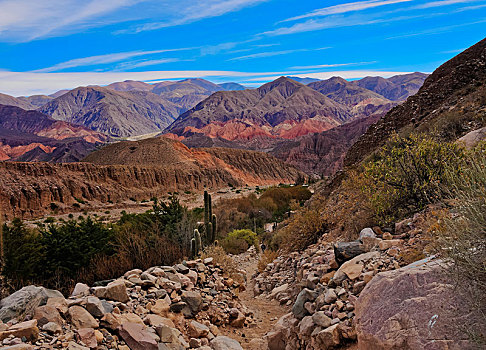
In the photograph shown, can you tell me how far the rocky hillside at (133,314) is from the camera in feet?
15.4

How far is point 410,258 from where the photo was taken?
17.0 ft

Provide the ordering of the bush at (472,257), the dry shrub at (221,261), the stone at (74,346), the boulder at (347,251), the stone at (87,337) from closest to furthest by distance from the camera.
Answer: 1. the bush at (472,257)
2. the stone at (74,346)
3. the stone at (87,337)
4. the boulder at (347,251)
5. the dry shrub at (221,261)

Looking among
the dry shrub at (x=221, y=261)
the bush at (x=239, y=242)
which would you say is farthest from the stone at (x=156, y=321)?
the bush at (x=239, y=242)

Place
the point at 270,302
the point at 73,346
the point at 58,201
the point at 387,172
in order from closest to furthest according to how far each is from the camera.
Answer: the point at 73,346
the point at 387,172
the point at 270,302
the point at 58,201

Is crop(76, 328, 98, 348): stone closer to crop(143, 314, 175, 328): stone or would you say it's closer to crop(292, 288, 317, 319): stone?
crop(143, 314, 175, 328): stone

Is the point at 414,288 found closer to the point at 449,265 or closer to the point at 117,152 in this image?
the point at 449,265

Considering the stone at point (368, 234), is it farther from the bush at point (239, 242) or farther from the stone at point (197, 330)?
the bush at point (239, 242)

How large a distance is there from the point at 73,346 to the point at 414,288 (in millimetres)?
4053

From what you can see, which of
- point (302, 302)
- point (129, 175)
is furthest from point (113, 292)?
point (129, 175)

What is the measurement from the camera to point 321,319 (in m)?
5.27

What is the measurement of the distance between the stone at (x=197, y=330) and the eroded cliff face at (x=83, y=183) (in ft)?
95.9

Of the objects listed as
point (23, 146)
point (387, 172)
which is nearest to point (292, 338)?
point (387, 172)

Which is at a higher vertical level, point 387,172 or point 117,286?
point 387,172

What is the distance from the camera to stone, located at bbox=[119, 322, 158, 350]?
206 inches
